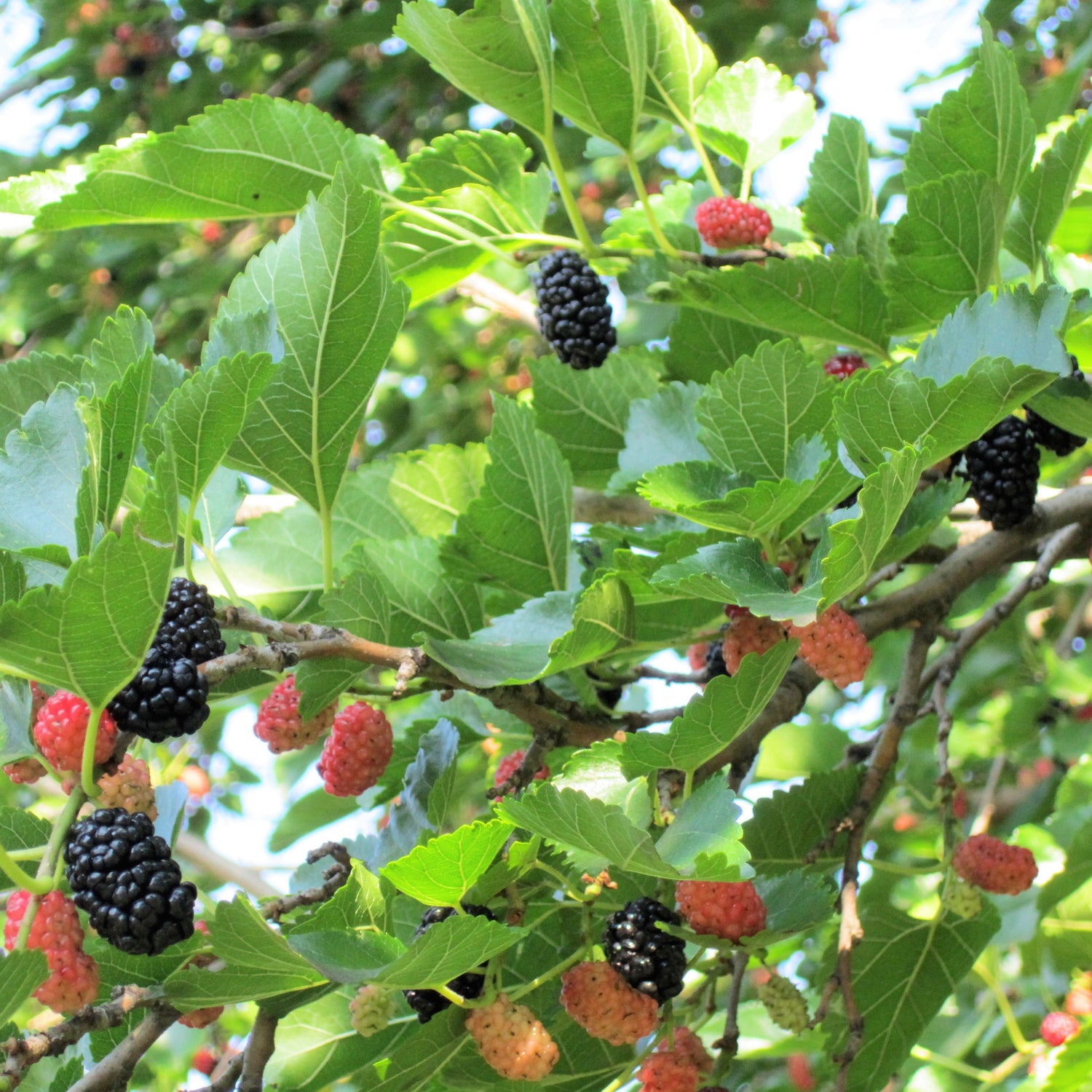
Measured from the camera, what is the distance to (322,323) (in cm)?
77

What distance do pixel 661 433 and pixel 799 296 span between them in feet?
0.50

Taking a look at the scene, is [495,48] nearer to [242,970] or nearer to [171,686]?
[171,686]

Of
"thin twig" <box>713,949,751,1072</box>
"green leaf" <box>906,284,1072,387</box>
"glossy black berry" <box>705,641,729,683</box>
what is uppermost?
"green leaf" <box>906,284,1072,387</box>

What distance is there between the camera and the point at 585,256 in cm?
108

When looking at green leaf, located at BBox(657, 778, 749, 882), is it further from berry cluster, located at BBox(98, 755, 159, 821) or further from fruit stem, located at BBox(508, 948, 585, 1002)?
berry cluster, located at BBox(98, 755, 159, 821)

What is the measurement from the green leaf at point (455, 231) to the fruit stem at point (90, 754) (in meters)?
0.52

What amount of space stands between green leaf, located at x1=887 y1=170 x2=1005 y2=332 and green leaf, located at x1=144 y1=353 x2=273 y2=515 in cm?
47

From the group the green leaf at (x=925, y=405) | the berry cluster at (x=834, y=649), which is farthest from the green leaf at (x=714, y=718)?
the green leaf at (x=925, y=405)

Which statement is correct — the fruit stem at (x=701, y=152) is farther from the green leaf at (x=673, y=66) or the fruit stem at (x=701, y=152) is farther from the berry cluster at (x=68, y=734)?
the berry cluster at (x=68, y=734)

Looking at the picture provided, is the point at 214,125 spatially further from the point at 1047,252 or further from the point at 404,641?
the point at 1047,252

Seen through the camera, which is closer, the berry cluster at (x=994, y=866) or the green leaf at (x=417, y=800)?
the green leaf at (x=417, y=800)

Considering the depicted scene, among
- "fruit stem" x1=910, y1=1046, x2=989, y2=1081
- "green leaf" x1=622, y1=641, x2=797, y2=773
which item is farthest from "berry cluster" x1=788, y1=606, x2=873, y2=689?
"fruit stem" x1=910, y1=1046, x2=989, y2=1081

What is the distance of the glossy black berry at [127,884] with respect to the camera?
618 millimetres

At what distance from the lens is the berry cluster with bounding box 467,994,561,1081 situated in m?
0.70
